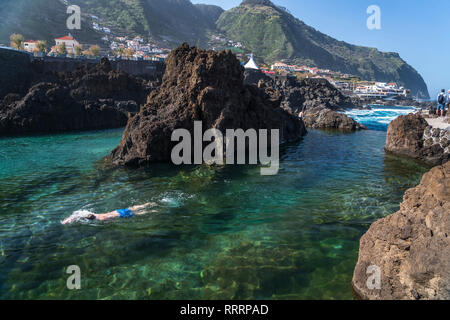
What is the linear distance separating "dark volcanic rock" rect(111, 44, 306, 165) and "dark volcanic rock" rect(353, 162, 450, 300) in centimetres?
1229

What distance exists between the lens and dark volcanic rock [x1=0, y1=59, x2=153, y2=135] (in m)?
29.7

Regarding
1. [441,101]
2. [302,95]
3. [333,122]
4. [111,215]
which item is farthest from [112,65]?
[111,215]

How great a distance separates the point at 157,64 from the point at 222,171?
5854 centimetres

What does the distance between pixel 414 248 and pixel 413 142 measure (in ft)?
54.8

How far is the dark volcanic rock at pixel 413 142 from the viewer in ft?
56.2

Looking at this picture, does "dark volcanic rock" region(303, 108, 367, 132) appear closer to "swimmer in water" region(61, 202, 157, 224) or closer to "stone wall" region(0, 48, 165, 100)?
"swimmer in water" region(61, 202, 157, 224)

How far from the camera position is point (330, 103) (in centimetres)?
6088

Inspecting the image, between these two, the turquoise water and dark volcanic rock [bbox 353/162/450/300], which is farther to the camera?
the turquoise water

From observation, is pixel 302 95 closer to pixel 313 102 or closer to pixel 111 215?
pixel 313 102

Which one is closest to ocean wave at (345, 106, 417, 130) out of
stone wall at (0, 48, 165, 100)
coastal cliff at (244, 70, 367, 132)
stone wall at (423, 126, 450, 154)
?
coastal cliff at (244, 70, 367, 132)

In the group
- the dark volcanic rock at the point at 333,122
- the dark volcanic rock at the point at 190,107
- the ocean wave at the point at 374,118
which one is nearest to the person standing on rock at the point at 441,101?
the dark volcanic rock at the point at 333,122

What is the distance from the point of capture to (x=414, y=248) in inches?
188

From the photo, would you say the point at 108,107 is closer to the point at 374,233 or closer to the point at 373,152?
the point at 373,152

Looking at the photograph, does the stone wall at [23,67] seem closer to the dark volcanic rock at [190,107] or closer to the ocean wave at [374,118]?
the dark volcanic rock at [190,107]
